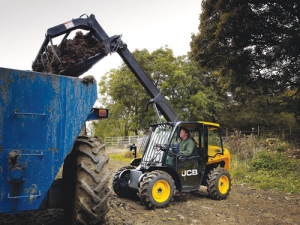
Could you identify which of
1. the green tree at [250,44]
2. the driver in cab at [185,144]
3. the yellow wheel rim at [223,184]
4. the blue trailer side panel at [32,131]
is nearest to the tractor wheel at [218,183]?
the yellow wheel rim at [223,184]

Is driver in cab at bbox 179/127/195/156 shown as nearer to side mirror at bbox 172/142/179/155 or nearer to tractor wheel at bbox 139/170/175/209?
side mirror at bbox 172/142/179/155

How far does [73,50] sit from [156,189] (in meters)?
3.54

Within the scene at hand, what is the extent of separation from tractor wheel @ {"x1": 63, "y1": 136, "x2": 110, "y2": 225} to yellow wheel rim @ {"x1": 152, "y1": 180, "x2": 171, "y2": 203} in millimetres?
2365

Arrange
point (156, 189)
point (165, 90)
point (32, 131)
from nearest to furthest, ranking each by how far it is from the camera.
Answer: point (32, 131), point (156, 189), point (165, 90)

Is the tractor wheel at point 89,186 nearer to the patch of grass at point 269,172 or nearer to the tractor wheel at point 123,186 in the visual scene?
the tractor wheel at point 123,186

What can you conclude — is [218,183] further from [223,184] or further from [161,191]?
[161,191]

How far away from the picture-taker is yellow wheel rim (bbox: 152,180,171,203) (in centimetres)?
594

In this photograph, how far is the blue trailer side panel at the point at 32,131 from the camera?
3102 millimetres

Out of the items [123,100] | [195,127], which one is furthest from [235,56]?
[123,100]

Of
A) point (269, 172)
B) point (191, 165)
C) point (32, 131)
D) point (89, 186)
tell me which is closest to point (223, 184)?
point (191, 165)

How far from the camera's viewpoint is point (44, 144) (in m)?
3.34

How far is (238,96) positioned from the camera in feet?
49.4

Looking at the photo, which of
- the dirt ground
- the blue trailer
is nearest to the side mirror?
the dirt ground

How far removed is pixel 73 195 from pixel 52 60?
3159 millimetres
